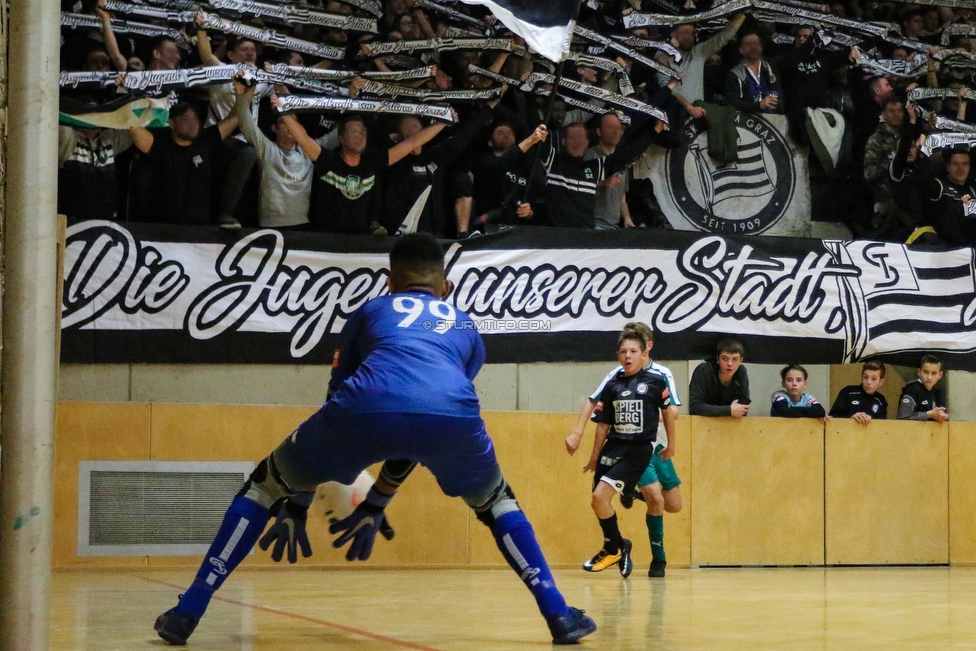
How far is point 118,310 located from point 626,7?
6972 mm

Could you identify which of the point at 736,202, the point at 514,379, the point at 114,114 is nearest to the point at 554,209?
the point at 514,379

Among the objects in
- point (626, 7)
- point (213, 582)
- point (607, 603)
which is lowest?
point (607, 603)

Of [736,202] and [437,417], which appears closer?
[437,417]

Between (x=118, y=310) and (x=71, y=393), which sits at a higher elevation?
(x=118, y=310)

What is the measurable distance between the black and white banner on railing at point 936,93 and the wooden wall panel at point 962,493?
13.9 feet

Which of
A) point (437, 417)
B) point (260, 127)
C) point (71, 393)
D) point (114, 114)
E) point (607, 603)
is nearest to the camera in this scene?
point (437, 417)

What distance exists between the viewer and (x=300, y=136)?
1124cm

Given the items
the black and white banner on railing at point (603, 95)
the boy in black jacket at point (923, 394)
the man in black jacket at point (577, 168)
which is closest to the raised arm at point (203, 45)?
the man in black jacket at point (577, 168)

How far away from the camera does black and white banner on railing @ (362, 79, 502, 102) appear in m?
11.8

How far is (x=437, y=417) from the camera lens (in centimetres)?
455

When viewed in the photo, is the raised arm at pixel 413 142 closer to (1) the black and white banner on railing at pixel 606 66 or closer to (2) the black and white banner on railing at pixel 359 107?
(2) the black and white banner on railing at pixel 359 107

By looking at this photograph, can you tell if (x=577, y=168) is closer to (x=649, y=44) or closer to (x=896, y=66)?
(x=649, y=44)

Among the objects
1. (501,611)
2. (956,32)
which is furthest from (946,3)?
(501,611)

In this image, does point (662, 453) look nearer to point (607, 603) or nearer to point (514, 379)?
point (514, 379)
